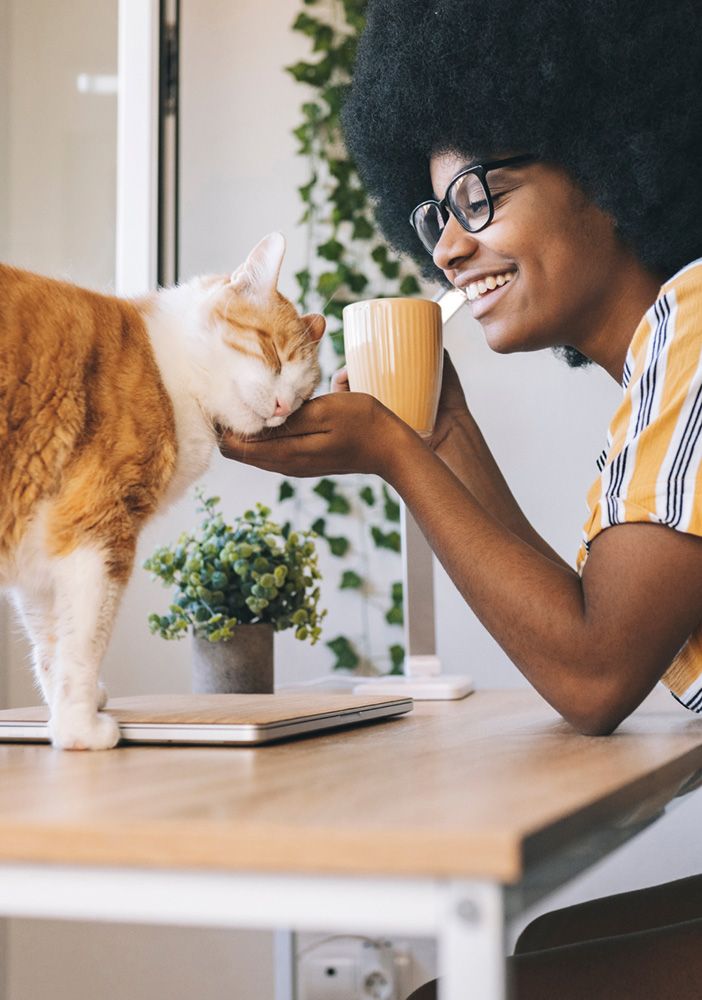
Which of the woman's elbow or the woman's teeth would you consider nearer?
the woman's elbow

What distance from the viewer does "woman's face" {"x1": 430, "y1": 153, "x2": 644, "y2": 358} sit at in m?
1.10

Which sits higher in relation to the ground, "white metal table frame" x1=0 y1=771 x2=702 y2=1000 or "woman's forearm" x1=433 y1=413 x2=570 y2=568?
"woman's forearm" x1=433 y1=413 x2=570 y2=568

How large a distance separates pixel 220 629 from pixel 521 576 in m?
0.64

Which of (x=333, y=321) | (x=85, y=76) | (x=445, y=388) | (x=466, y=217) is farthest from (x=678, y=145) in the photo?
(x=85, y=76)

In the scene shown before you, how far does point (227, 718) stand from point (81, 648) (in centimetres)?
13

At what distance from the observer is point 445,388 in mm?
1313

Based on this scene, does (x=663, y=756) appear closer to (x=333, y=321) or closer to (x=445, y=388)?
(x=445, y=388)

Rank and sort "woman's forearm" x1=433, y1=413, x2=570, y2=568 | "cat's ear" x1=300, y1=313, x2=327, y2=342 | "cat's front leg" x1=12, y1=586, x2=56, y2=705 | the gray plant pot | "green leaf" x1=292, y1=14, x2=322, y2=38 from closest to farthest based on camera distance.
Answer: "cat's front leg" x1=12, y1=586, x2=56, y2=705, "cat's ear" x1=300, y1=313, x2=327, y2=342, "woman's forearm" x1=433, y1=413, x2=570, y2=568, the gray plant pot, "green leaf" x1=292, y1=14, x2=322, y2=38

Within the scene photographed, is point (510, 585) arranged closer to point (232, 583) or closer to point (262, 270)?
point (262, 270)

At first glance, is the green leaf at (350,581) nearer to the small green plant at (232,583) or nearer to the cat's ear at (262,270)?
the small green plant at (232,583)

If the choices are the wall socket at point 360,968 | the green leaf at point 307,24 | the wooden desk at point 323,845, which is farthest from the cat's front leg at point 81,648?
the green leaf at point 307,24

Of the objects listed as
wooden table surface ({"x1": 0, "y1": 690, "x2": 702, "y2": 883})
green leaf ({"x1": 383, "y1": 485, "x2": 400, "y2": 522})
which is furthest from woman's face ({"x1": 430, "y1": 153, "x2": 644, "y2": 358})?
green leaf ({"x1": 383, "y1": 485, "x2": 400, "y2": 522})

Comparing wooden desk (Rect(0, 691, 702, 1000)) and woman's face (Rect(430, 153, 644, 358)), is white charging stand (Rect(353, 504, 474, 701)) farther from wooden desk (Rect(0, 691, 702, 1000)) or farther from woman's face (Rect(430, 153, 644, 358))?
wooden desk (Rect(0, 691, 702, 1000))

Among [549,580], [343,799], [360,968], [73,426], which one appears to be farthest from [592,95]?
[360,968]
